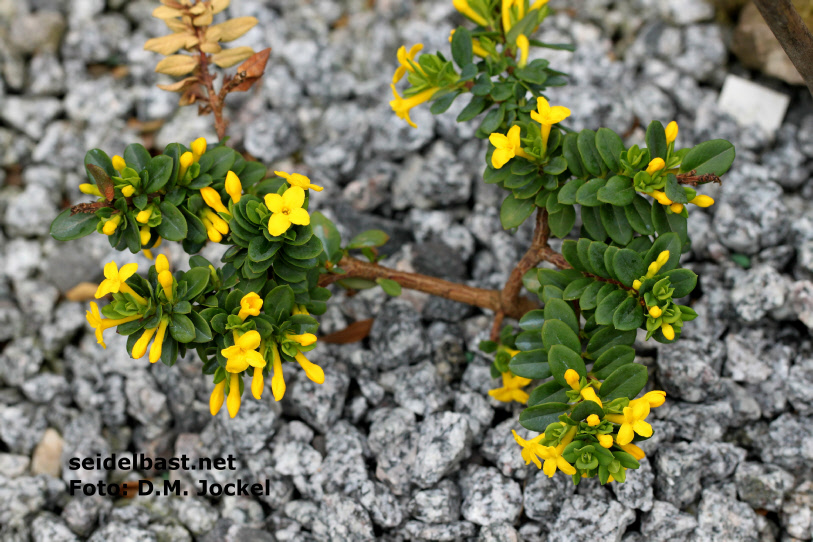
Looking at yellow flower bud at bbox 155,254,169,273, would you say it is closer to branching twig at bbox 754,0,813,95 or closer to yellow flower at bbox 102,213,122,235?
yellow flower at bbox 102,213,122,235

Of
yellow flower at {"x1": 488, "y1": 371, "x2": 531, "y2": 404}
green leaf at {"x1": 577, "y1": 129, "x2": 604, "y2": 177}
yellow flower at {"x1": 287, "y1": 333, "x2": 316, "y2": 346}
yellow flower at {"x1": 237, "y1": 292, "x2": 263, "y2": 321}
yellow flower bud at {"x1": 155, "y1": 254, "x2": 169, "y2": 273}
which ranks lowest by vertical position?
yellow flower at {"x1": 488, "y1": 371, "x2": 531, "y2": 404}

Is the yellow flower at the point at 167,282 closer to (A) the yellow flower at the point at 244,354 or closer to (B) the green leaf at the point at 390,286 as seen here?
(A) the yellow flower at the point at 244,354

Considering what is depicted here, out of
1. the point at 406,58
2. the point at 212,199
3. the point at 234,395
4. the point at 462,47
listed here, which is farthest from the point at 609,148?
the point at 234,395

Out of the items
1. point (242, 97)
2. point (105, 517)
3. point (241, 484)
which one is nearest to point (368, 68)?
point (242, 97)

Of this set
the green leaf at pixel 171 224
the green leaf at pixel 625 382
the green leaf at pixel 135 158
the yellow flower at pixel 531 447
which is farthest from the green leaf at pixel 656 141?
the green leaf at pixel 135 158

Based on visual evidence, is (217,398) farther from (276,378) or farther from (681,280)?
(681,280)

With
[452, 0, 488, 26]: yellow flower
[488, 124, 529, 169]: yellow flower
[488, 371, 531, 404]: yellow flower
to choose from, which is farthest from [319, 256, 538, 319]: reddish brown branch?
[452, 0, 488, 26]: yellow flower
